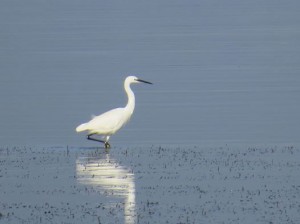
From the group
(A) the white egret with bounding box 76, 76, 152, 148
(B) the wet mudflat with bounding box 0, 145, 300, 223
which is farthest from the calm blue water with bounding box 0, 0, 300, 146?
(B) the wet mudflat with bounding box 0, 145, 300, 223

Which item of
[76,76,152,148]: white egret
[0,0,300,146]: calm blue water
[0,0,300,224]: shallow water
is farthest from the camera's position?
[0,0,300,146]: calm blue water

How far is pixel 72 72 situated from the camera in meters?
28.6

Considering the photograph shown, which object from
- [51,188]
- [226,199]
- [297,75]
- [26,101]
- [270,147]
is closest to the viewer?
[226,199]

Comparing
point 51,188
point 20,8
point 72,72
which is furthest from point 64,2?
point 51,188

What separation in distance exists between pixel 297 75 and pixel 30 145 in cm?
988

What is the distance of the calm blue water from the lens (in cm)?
2031

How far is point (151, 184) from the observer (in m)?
14.4

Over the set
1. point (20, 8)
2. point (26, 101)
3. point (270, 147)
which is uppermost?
point (20, 8)

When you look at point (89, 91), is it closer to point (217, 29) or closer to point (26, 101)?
point (26, 101)

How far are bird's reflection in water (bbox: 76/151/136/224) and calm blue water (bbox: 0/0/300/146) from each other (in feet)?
7.46

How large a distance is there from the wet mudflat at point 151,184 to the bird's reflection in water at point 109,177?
12mm

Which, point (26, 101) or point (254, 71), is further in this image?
point (254, 71)

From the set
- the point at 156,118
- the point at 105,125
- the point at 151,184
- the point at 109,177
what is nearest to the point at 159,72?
the point at 156,118

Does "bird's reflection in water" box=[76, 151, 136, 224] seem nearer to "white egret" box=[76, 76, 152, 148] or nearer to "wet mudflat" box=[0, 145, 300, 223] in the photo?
"wet mudflat" box=[0, 145, 300, 223]
